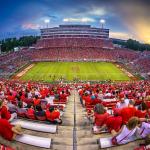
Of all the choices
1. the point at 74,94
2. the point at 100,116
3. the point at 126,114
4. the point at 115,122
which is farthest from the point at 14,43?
the point at 115,122

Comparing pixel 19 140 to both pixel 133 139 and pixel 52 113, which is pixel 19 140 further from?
pixel 133 139

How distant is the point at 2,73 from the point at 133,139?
217 feet

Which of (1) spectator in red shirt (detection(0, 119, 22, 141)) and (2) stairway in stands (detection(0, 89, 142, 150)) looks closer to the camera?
(1) spectator in red shirt (detection(0, 119, 22, 141))

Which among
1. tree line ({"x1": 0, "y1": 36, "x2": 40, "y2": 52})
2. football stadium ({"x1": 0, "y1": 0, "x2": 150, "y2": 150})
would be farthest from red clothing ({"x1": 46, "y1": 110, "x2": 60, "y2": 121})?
tree line ({"x1": 0, "y1": 36, "x2": 40, "y2": 52})

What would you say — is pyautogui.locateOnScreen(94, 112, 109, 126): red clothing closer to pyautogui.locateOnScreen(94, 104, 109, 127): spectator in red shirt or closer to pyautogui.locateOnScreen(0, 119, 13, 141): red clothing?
pyautogui.locateOnScreen(94, 104, 109, 127): spectator in red shirt

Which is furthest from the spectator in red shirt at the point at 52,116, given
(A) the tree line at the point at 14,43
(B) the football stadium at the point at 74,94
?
(A) the tree line at the point at 14,43

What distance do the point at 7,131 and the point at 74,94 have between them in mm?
24561

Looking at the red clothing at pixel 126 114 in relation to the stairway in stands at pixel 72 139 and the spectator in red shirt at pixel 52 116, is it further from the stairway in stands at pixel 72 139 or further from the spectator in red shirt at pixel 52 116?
the spectator in red shirt at pixel 52 116

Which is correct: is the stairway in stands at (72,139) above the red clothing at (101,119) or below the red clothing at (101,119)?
below

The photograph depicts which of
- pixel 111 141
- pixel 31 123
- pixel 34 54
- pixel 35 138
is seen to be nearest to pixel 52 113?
pixel 31 123

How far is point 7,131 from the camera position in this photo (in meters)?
10.4

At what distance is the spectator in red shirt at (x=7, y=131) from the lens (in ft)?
34.0

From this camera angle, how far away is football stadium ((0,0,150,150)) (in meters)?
10.6

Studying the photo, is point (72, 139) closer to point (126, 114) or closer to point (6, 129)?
point (126, 114)
